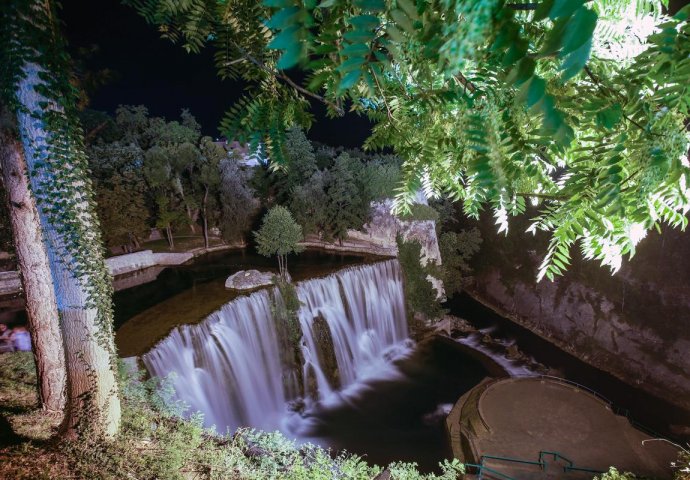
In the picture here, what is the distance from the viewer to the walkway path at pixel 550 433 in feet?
36.1

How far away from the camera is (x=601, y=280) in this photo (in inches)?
806

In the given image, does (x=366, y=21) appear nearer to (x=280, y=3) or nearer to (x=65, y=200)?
(x=280, y=3)

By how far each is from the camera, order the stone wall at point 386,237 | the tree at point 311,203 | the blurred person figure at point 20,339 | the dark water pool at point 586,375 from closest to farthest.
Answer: the blurred person figure at point 20,339 < the dark water pool at point 586,375 < the stone wall at point 386,237 < the tree at point 311,203

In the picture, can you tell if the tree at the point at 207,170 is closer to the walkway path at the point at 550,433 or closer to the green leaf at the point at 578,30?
the walkway path at the point at 550,433

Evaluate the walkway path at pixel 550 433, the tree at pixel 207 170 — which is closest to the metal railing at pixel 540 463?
the walkway path at pixel 550 433

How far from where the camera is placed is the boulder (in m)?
16.1

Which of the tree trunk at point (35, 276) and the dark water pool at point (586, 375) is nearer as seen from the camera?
the tree trunk at point (35, 276)

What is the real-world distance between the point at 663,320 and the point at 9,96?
24.8m

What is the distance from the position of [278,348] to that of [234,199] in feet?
44.2

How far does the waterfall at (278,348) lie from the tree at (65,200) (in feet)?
16.5

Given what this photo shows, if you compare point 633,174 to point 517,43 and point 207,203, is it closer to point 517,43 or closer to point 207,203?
point 517,43

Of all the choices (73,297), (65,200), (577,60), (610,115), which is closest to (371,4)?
(577,60)

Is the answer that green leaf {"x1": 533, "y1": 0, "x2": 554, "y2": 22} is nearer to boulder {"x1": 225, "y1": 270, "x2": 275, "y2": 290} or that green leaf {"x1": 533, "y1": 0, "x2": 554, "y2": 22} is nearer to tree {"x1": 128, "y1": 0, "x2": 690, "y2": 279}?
tree {"x1": 128, "y1": 0, "x2": 690, "y2": 279}

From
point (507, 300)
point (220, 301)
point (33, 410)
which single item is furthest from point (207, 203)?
point (507, 300)
